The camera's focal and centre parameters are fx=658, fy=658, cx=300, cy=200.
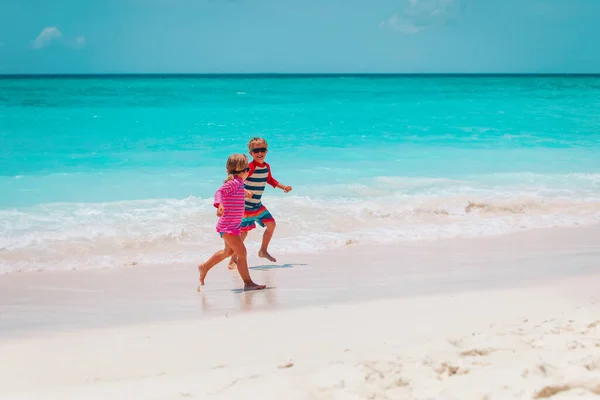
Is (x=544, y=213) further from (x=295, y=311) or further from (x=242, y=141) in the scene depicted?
(x=242, y=141)

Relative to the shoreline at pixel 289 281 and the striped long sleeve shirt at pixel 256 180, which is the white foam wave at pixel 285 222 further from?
the striped long sleeve shirt at pixel 256 180

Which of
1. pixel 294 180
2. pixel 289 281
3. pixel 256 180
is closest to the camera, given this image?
pixel 289 281

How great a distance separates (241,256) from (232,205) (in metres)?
0.45

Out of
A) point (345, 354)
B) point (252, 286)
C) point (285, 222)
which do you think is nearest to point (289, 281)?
point (252, 286)

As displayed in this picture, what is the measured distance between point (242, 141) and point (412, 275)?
1399 cm

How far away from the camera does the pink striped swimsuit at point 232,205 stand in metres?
5.56

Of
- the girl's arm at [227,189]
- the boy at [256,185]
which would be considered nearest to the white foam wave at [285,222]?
the boy at [256,185]

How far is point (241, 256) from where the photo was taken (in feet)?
18.7

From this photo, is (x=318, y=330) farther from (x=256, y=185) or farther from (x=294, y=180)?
(x=294, y=180)

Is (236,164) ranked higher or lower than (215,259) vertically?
higher

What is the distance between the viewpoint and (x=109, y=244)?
7738mm

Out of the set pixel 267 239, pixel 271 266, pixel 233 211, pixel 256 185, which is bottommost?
pixel 271 266

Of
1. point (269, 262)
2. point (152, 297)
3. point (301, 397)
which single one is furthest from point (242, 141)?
point (301, 397)

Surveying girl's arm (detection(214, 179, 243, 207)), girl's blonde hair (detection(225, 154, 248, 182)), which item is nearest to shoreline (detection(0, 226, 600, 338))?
girl's arm (detection(214, 179, 243, 207))
